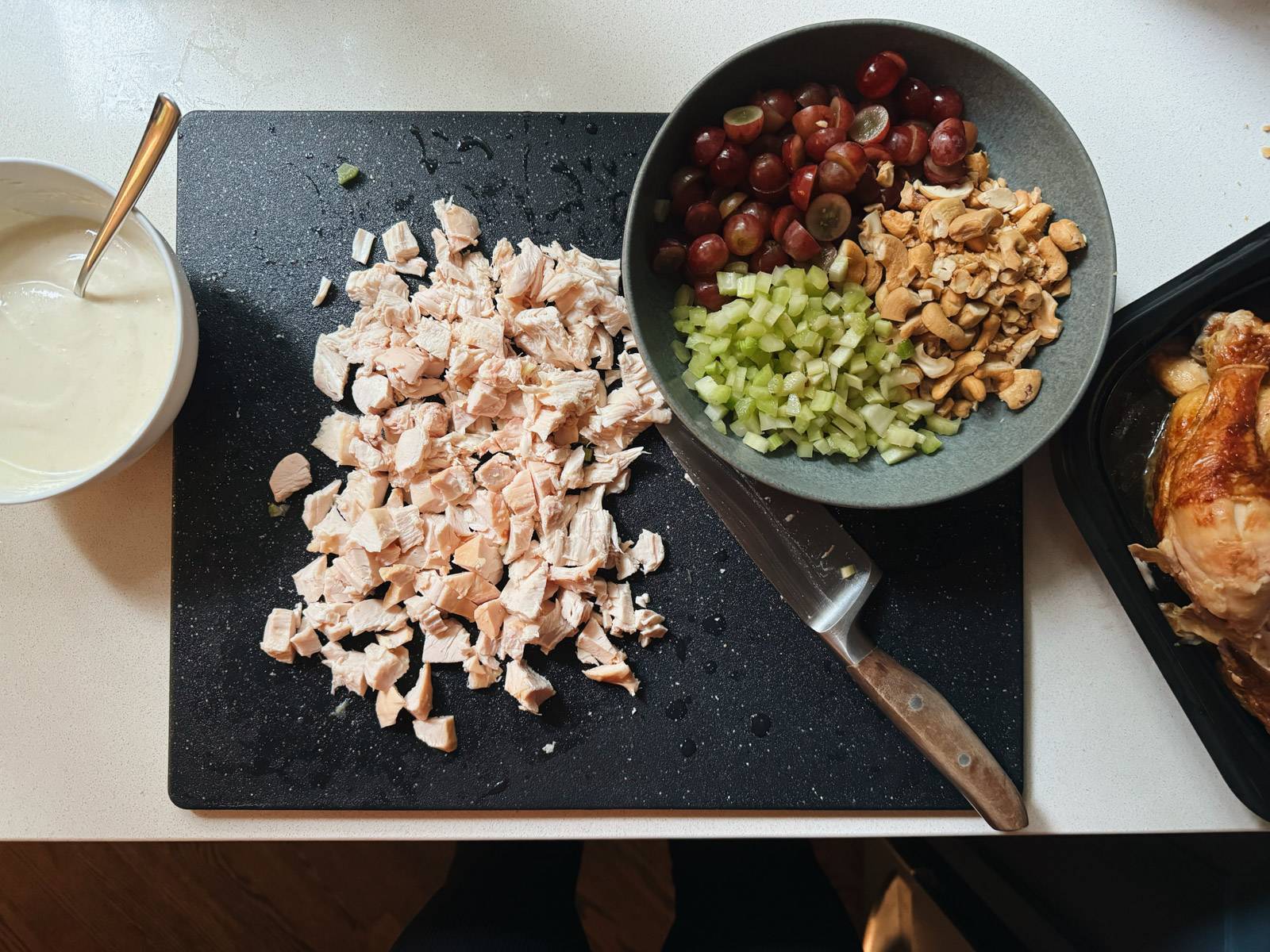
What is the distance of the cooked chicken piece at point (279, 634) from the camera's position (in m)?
0.97

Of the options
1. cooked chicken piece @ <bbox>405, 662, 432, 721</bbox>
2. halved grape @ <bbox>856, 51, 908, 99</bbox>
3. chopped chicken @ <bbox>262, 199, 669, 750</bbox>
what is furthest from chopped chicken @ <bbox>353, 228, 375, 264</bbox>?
halved grape @ <bbox>856, 51, 908, 99</bbox>

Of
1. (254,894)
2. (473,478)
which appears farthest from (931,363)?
(254,894)

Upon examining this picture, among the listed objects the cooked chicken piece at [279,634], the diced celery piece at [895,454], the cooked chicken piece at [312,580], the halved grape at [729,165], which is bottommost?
the cooked chicken piece at [279,634]

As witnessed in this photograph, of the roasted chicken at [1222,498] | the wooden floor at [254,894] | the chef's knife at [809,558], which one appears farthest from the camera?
the wooden floor at [254,894]

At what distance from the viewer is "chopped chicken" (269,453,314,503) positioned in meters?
0.98

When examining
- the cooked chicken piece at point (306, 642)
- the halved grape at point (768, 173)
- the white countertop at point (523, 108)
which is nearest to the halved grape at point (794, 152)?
the halved grape at point (768, 173)

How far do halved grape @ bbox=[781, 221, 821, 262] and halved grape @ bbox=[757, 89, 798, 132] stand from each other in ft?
0.37

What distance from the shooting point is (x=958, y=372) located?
89cm

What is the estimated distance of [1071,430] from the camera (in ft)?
2.97

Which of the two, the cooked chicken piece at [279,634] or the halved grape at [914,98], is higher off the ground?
the halved grape at [914,98]

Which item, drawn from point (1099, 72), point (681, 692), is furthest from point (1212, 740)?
point (1099, 72)

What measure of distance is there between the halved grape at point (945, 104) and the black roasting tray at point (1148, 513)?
30 cm

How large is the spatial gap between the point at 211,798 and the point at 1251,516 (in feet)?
3.87

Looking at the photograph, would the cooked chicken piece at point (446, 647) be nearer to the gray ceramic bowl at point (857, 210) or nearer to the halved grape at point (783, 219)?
the gray ceramic bowl at point (857, 210)
